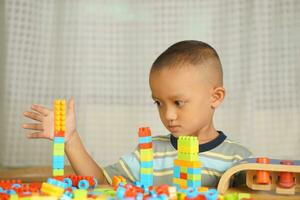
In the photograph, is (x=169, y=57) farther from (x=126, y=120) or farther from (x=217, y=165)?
(x=126, y=120)

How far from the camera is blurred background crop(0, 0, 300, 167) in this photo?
1.69 meters

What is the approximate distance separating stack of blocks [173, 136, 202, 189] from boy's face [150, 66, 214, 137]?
23 centimetres

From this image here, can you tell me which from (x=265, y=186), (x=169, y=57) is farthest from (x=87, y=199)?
(x=169, y=57)

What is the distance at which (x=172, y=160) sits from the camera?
3.11 ft

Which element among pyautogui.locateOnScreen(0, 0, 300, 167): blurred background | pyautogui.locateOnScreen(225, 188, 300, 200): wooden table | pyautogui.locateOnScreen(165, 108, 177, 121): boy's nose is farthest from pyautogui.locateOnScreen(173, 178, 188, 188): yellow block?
pyautogui.locateOnScreen(0, 0, 300, 167): blurred background

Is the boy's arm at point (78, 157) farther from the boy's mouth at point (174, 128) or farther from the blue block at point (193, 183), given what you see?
the blue block at point (193, 183)

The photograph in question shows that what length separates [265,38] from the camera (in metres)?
1.71

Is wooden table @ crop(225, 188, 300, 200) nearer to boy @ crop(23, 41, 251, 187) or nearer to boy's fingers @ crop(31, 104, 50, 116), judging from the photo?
boy @ crop(23, 41, 251, 187)

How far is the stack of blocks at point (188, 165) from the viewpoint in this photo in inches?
24.6

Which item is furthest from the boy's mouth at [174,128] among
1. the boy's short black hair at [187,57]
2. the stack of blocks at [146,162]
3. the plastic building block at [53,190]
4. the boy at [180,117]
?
the plastic building block at [53,190]

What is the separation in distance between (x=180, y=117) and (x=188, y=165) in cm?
26

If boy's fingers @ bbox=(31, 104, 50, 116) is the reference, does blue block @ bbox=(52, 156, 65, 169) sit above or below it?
below

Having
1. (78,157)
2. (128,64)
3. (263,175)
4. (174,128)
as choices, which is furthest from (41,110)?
(128,64)

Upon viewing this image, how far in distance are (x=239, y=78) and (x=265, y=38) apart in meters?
0.16
